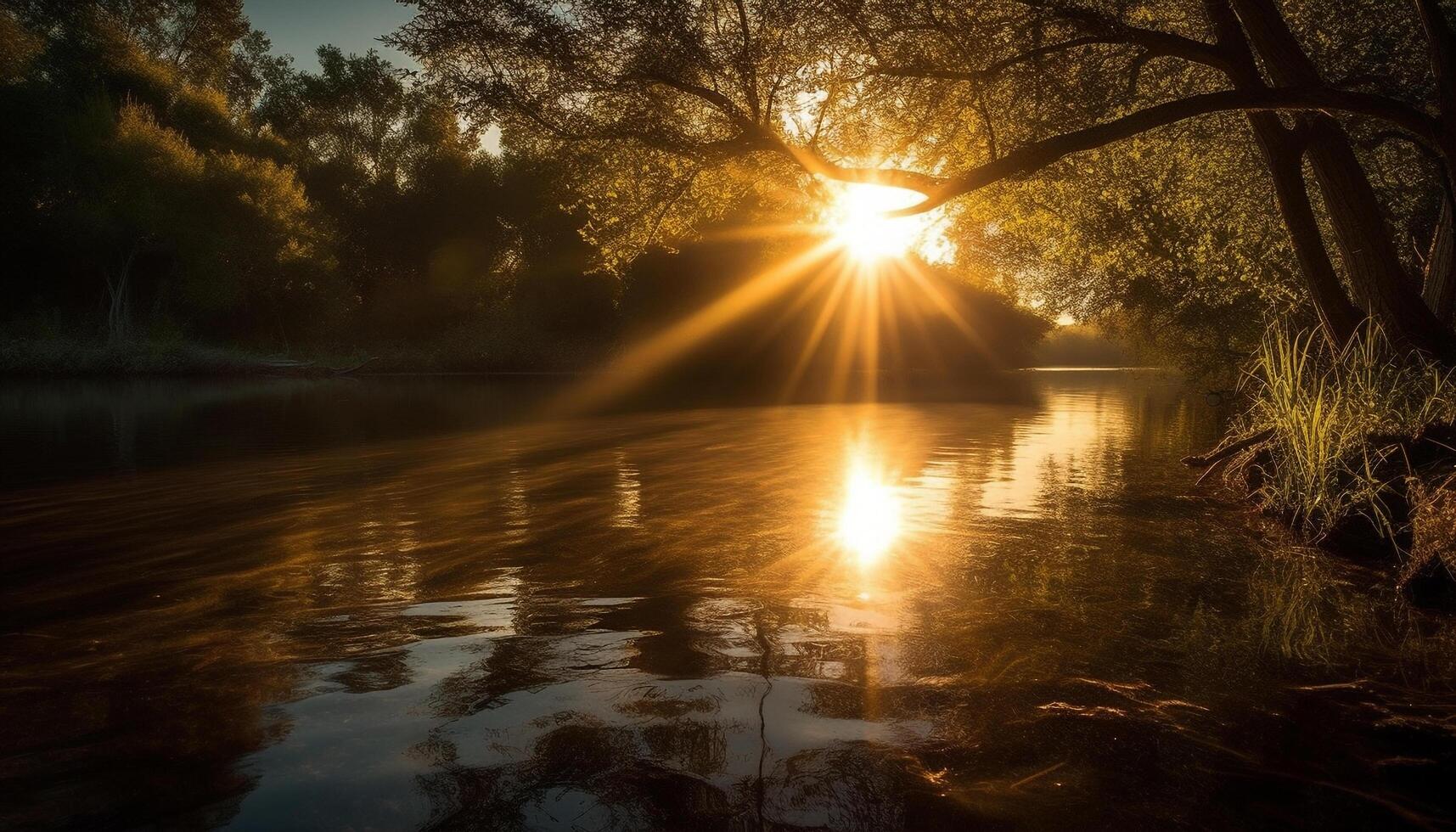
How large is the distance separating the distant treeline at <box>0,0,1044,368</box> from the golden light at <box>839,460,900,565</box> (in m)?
23.4

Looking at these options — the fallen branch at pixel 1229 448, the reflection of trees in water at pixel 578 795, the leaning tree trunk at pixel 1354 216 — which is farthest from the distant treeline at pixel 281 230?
the reflection of trees in water at pixel 578 795

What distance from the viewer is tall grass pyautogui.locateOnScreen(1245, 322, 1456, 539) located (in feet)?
26.8

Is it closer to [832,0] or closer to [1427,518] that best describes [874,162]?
[832,0]

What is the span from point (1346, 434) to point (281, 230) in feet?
162

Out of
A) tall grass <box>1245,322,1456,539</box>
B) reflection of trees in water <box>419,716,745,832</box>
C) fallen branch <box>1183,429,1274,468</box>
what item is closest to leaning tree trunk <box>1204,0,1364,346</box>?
tall grass <box>1245,322,1456,539</box>

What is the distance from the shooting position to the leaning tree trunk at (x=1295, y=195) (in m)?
11.1

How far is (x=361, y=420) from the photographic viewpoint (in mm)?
20984

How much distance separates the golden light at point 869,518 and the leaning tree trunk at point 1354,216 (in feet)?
19.4

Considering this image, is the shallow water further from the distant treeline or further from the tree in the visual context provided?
the distant treeline

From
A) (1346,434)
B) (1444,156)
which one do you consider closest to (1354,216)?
(1444,156)

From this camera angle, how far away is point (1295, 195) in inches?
446

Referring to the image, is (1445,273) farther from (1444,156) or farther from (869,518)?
(869,518)

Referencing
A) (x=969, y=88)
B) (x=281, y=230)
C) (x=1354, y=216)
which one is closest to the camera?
(x=1354, y=216)

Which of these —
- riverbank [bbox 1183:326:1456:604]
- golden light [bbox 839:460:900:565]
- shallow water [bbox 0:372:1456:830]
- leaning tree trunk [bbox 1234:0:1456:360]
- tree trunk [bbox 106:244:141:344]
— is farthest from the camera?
tree trunk [bbox 106:244:141:344]
